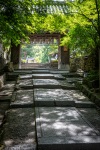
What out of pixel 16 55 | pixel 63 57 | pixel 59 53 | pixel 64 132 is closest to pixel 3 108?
pixel 64 132

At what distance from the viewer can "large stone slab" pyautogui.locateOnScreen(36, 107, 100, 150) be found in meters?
3.86

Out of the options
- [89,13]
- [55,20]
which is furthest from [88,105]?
[55,20]

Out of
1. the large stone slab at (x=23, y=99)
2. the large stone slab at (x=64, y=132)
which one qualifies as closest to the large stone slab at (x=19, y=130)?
the large stone slab at (x=64, y=132)

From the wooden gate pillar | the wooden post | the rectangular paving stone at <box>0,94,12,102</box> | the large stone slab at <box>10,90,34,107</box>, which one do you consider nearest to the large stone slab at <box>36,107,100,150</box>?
the large stone slab at <box>10,90,34,107</box>

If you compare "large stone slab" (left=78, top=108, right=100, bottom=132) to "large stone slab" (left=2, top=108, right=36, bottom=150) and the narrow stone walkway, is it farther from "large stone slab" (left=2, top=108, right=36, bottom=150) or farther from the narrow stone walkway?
"large stone slab" (left=2, top=108, right=36, bottom=150)

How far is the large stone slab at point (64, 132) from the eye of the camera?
12.7 ft

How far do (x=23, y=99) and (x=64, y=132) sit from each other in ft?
11.0

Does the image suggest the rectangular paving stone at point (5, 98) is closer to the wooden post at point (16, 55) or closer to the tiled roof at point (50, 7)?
the tiled roof at point (50, 7)

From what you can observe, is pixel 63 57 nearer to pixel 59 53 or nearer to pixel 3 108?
pixel 59 53

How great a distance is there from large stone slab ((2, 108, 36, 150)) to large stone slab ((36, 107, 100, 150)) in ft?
0.61

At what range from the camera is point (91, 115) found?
20.7 feet

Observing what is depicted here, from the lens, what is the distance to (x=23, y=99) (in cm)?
751

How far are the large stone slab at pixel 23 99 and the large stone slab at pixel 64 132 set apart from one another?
0.76 m

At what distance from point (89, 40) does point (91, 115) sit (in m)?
6.31
